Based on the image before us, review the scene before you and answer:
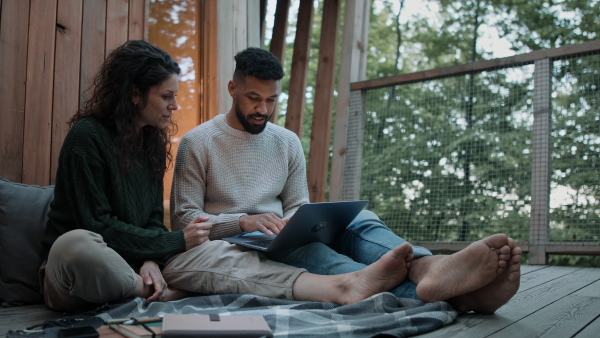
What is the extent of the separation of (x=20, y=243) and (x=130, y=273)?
51 centimetres

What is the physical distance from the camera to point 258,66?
2463 millimetres

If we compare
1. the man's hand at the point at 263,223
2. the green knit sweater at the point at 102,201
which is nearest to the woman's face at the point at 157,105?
the green knit sweater at the point at 102,201

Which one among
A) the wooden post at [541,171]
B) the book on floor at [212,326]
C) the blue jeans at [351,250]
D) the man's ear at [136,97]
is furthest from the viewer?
the wooden post at [541,171]

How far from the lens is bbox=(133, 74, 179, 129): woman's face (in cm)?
220

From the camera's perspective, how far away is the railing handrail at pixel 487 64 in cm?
361

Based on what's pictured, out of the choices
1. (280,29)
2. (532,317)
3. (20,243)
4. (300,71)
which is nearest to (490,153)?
(300,71)

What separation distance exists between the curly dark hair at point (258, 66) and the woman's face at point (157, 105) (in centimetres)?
37

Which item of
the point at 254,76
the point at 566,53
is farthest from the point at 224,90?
the point at 566,53

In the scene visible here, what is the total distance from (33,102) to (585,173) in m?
3.03

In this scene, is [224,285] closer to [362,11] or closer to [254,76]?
[254,76]

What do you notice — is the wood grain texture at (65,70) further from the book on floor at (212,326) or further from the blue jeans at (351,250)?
the book on floor at (212,326)

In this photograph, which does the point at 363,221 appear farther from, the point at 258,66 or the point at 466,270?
the point at 258,66

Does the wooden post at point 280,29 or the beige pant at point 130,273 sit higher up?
the wooden post at point 280,29

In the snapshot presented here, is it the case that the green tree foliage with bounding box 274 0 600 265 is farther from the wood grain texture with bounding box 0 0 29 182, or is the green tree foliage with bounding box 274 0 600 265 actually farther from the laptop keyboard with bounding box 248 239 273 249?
the wood grain texture with bounding box 0 0 29 182
